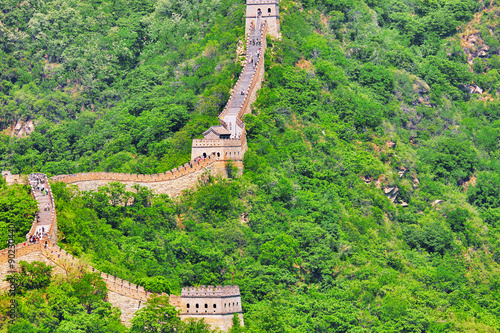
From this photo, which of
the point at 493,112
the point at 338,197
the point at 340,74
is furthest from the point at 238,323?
the point at 493,112

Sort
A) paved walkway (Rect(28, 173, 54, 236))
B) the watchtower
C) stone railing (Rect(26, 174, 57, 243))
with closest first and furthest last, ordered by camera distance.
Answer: stone railing (Rect(26, 174, 57, 243)) < paved walkway (Rect(28, 173, 54, 236)) < the watchtower

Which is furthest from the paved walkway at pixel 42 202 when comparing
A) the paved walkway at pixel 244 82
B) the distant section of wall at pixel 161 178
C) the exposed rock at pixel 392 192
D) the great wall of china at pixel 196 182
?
the exposed rock at pixel 392 192

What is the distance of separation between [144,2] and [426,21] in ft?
121

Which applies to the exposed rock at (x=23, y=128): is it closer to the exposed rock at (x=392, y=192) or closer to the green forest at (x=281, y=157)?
the green forest at (x=281, y=157)

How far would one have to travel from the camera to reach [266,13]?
127500mm

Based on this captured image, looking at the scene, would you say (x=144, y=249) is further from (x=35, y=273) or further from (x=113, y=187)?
(x=35, y=273)

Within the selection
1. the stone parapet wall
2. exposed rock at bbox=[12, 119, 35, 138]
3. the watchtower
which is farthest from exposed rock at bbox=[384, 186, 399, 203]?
exposed rock at bbox=[12, 119, 35, 138]

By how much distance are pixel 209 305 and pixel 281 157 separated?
3069 cm

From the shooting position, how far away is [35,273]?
7838cm

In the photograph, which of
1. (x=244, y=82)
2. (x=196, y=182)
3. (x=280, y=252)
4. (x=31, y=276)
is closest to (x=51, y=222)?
(x=31, y=276)

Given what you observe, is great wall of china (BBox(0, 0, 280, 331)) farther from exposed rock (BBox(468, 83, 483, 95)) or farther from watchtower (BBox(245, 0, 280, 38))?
exposed rock (BBox(468, 83, 483, 95))

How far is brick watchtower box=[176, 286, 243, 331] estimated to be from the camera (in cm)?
8025

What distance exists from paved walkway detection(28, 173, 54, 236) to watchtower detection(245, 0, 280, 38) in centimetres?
4007

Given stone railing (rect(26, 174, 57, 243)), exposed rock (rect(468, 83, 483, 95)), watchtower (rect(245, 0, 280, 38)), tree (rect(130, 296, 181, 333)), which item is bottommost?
tree (rect(130, 296, 181, 333))
